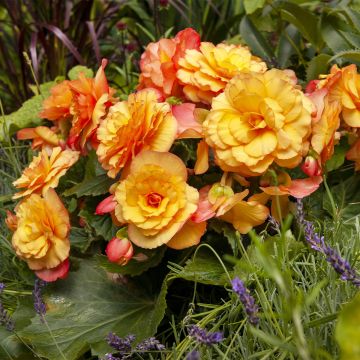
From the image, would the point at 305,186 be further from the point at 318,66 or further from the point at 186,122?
the point at 318,66

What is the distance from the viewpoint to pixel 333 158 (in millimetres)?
1448

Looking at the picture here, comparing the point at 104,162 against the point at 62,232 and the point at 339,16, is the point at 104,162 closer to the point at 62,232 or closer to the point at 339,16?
the point at 62,232

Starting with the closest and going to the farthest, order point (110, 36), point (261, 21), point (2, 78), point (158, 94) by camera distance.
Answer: point (158, 94) → point (261, 21) → point (2, 78) → point (110, 36)

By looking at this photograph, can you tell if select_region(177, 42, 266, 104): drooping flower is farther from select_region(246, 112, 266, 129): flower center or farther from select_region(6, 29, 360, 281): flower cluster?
select_region(246, 112, 266, 129): flower center

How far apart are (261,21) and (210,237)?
3.72 feet

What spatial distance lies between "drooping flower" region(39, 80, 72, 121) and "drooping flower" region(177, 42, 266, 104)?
1.00 ft

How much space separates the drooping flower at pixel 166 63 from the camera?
144 centimetres

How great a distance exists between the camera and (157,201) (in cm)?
122

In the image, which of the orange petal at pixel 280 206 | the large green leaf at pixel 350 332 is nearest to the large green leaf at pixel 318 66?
the orange petal at pixel 280 206

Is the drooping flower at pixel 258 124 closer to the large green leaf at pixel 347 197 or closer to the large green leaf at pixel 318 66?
the large green leaf at pixel 347 197

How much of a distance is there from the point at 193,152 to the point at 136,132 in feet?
0.57

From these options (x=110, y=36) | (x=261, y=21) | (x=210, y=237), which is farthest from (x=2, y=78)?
(x=210, y=237)

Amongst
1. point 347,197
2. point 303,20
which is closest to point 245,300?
point 347,197

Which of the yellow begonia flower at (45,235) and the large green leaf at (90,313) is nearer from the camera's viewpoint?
the large green leaf at (90,313)
